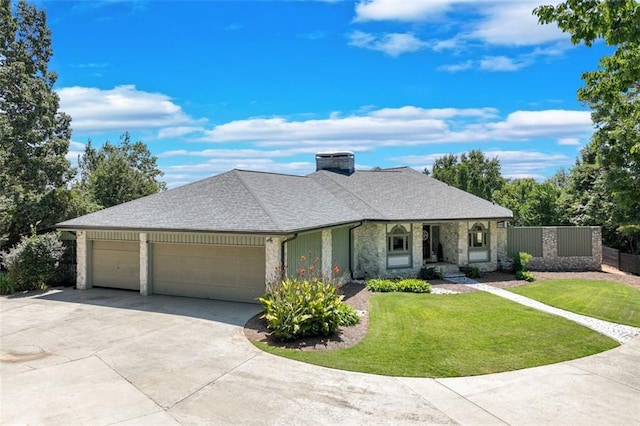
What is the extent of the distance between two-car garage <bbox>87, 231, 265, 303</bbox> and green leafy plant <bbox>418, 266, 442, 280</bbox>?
8383mm

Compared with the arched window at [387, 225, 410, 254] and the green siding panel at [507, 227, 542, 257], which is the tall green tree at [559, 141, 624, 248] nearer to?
the green siding panel at [507, 227, 542, 257]

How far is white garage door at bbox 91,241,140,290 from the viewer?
1556 centimetres

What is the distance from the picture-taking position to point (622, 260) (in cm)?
2283

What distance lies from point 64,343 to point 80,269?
714 centimetres

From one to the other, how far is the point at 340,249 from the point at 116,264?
8820 mm

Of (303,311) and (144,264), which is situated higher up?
(144,264)

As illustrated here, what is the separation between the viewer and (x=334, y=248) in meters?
16.7

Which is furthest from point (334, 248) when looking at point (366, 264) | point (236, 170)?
point (236, 170)

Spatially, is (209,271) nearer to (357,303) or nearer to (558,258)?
(357,303)

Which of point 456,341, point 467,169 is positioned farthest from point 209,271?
point 467,169

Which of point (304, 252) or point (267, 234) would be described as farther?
point (304, 252)

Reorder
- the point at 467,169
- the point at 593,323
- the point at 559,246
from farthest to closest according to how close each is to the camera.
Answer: the point at 467,169, the point at 559,246, the point at 593,323

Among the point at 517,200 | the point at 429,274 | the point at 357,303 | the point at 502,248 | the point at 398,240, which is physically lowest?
the point at 357,303

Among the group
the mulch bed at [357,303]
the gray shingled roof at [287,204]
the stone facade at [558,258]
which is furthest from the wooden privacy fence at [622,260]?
the gray shingled roof at [287,204]
